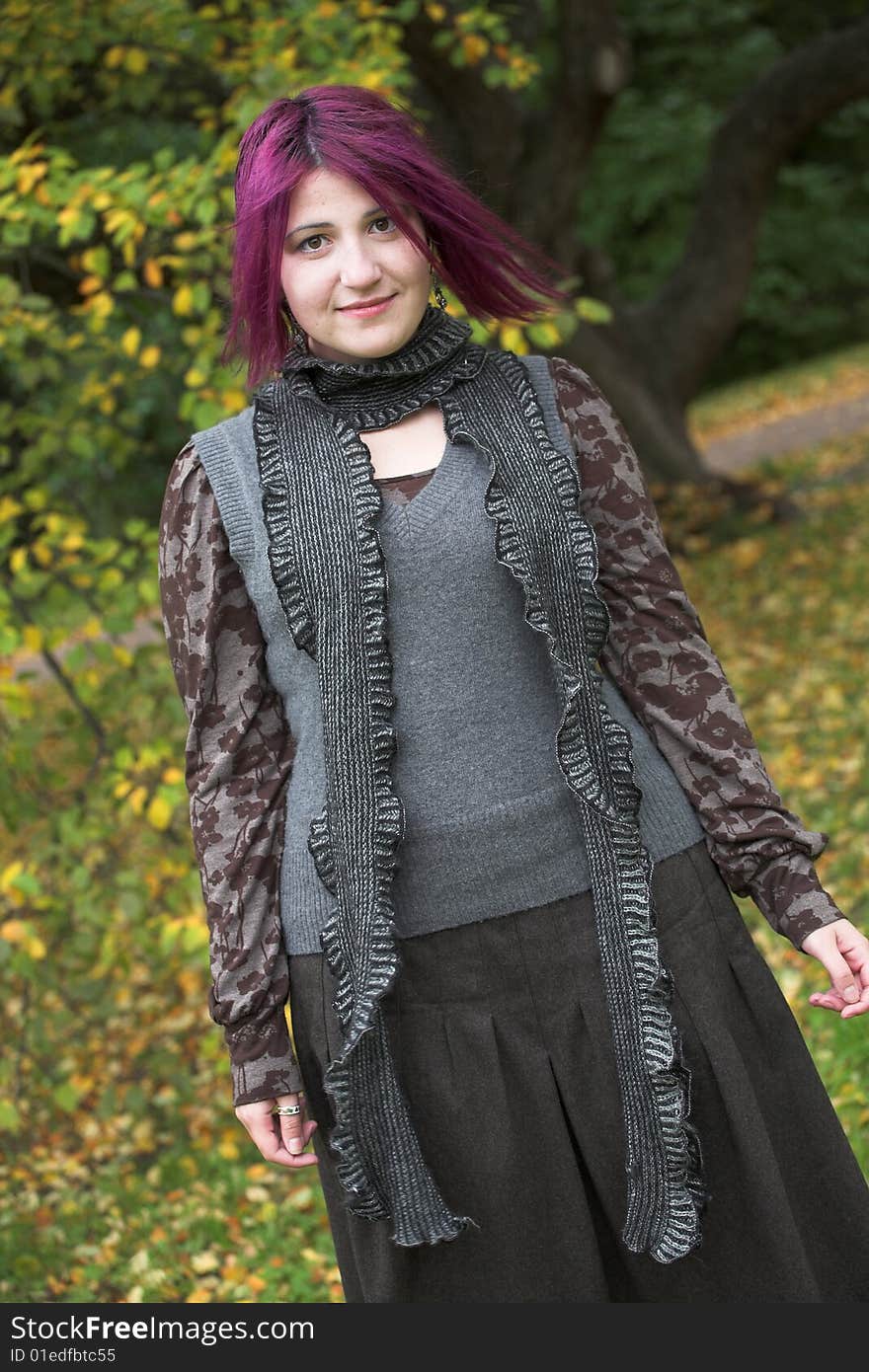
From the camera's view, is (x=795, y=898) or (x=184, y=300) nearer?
(x=795, y=898)

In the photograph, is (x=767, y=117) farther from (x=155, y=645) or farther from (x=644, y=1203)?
(x=644, y=1203)

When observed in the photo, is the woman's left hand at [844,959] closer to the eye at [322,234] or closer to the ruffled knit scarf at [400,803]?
the ruffled knit scarf at [400,803]

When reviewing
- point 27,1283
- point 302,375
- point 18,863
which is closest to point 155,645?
point 18,863

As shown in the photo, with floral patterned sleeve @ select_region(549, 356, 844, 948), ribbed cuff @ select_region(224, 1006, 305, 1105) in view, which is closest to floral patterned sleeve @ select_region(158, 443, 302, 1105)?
ribbed cuff @ select_region(224, 1006, 305, 1105)

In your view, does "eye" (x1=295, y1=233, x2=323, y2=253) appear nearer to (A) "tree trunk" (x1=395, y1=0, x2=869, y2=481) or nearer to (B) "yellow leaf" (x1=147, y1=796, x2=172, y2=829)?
(B) "yellow leaf" (x1=147, y1=796, x2=172, y2=829)

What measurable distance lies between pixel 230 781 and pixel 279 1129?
441 mm

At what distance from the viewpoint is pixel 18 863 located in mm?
3320

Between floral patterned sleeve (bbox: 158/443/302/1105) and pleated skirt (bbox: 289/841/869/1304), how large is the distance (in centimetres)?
6

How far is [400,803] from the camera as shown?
1795mm

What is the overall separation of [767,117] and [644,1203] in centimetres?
801

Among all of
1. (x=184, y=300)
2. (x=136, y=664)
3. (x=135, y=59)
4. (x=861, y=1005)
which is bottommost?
(x=136, y=664)

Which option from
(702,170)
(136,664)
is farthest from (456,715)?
(702,170)

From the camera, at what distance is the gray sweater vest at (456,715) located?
1818 mm

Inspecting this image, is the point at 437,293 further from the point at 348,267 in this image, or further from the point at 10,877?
the point at 10,877
